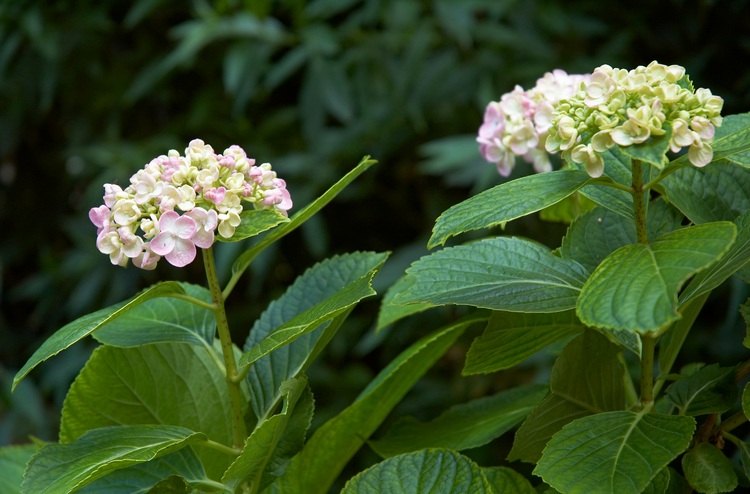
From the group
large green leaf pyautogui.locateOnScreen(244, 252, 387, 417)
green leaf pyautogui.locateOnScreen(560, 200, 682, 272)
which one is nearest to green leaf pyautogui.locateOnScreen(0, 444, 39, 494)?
large green leaf pyautogui.locateOnScreen(244, 252, 387, 417)

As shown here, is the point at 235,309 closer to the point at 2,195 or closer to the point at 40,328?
the point at 40,328

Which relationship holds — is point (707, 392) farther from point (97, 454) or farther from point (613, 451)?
point (97, 454)

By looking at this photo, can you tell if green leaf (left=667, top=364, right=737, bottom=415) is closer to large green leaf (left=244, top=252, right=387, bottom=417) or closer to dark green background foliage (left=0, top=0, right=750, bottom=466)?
large green leaf (left=244, top=252, right=387, bottom=417)

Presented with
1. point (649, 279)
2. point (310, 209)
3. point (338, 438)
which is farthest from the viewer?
point (338, 438)

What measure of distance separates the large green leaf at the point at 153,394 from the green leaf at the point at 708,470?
294 millimetres

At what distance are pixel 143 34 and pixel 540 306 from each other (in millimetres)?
1809

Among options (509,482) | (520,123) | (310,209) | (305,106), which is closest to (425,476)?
(509,482)

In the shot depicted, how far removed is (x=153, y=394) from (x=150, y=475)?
6 cm

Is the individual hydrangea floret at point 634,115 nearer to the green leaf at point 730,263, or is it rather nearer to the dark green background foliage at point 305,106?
the green leaf at point 730,263

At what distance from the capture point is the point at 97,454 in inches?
18.5

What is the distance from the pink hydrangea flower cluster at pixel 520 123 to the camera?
0.63 metres

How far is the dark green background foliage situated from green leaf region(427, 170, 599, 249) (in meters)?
0.98

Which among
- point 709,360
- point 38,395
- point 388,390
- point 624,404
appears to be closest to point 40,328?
point 38,395

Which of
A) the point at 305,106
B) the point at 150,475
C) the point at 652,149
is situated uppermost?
the point at 652,149
